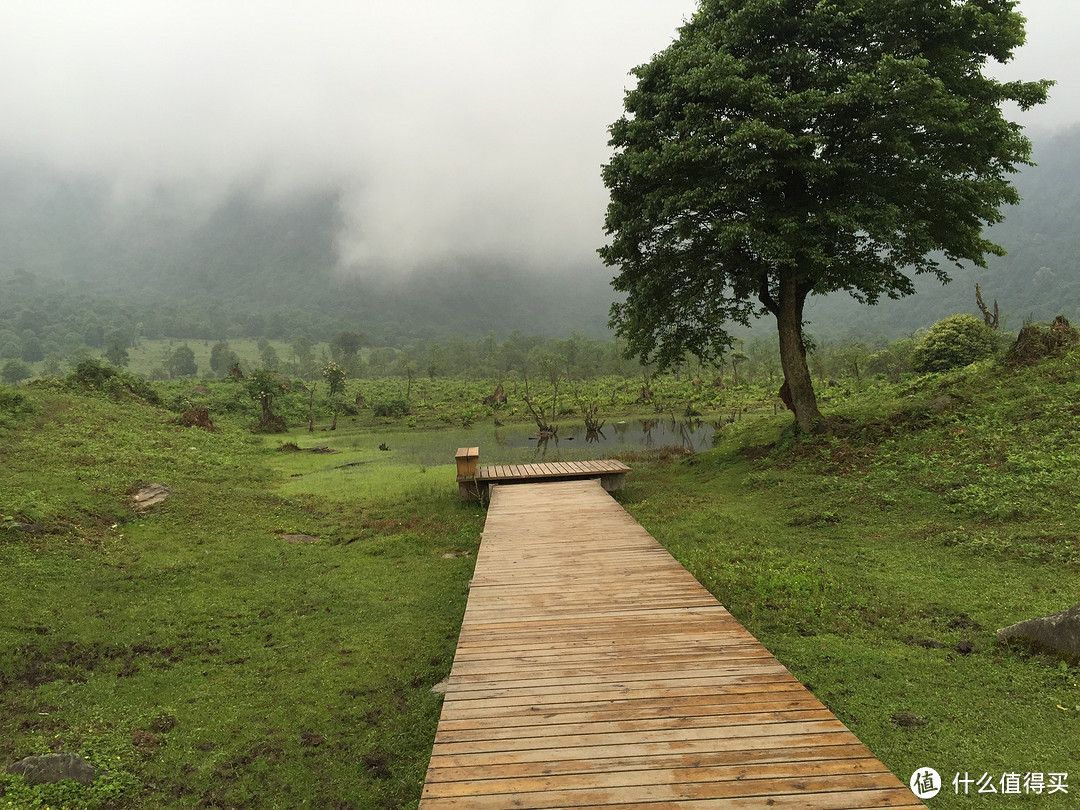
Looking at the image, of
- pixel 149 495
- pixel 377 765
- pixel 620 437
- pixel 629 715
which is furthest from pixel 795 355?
pixel 620 437

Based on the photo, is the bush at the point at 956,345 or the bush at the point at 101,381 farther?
the bush at the point at 956,345

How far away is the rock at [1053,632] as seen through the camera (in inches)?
239

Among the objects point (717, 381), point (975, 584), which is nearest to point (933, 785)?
point (975, 584)

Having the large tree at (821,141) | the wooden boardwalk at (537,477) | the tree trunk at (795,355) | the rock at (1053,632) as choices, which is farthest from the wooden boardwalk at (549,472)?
the rock at (1053,632)

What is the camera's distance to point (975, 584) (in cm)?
836

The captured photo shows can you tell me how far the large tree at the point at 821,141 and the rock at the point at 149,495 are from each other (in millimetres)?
14245

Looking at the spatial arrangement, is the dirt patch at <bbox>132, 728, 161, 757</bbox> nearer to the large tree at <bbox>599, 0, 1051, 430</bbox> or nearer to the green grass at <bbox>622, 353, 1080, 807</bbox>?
the green grass at <bbox>622, 353, 1080, 807</bbox>

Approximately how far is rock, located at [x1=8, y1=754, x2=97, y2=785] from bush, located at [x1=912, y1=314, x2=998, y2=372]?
39.6m

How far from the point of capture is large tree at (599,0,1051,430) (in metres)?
14.9

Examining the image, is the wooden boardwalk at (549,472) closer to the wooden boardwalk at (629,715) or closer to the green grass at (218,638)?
the green grass at (218,638)

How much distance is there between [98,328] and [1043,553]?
220914mm

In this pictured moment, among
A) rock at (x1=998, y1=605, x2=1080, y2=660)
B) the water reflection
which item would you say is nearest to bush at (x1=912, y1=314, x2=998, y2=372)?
the water reflection

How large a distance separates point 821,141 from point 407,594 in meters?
14.6

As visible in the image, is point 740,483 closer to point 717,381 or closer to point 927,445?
point 927,445
